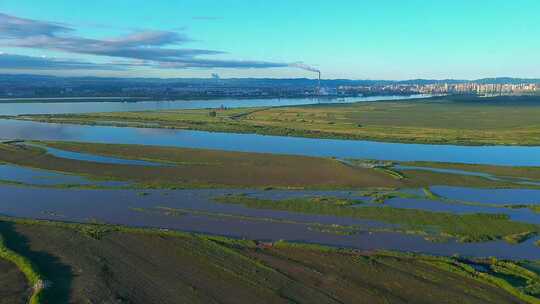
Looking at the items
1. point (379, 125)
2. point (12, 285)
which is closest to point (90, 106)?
point (379, 125)

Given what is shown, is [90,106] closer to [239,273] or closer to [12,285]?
[12,285]

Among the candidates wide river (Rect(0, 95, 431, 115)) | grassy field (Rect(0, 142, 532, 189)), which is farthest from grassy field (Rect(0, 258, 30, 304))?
wide river (Rect(0, 95, 431, 115))

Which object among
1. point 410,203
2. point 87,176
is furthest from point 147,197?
point 410,203

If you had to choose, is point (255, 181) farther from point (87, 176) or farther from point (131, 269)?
point (131, 269)

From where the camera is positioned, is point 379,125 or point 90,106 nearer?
point 379,125

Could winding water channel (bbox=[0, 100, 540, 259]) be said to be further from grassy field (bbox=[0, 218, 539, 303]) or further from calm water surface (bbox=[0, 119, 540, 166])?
grassy field (bbox=[0, 218, 539, 303])

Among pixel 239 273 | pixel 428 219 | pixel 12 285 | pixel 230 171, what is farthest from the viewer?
pixel 230 171
